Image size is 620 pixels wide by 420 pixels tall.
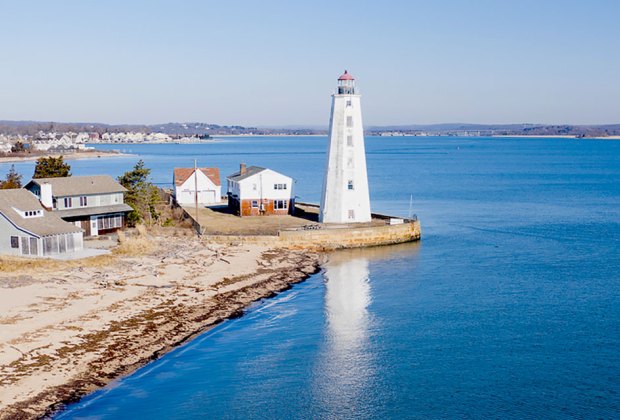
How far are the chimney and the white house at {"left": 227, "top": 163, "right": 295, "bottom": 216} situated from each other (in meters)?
12.8

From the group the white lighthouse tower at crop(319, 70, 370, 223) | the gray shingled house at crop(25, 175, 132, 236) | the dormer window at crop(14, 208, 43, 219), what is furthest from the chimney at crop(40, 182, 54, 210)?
the white lighthouse tower at crop(319, 70, 370, 223)

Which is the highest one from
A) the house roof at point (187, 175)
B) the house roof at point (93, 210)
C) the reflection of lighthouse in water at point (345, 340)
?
the house roof at point (187, 175)

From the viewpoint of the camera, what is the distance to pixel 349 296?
28.9 meters

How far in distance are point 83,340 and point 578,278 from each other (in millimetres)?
22098

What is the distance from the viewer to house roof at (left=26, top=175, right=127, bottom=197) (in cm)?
3606

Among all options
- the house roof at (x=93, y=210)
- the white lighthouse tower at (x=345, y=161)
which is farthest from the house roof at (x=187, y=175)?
the white lighthouse tower at (x=345, y=161)

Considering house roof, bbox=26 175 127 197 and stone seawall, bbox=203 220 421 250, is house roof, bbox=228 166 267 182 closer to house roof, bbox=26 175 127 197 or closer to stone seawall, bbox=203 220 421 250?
stone seawall, bbox=203 220 421 250

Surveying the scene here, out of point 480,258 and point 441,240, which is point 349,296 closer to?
point 480,258

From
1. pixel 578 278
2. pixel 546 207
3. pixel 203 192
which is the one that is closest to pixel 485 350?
pixel 578 278

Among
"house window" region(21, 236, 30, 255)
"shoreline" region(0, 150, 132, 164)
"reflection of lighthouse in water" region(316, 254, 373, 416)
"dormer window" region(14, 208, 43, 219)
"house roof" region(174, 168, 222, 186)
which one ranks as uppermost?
"house roof" region(174, 168, 222, 186)

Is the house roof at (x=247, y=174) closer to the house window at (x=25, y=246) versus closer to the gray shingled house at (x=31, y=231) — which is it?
the gray shingled house at (x=31, y=231)

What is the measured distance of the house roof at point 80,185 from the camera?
36062 millimetres

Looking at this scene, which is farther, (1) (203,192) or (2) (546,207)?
(2) (546,207)

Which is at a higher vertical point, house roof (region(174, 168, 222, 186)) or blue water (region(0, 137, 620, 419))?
house roof (region(174, 168, 222, 186))
